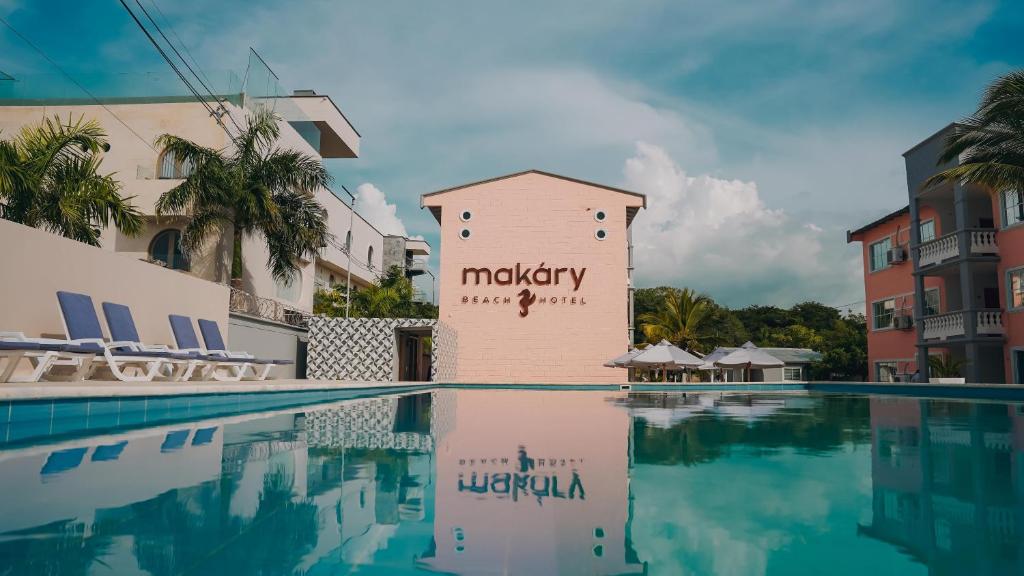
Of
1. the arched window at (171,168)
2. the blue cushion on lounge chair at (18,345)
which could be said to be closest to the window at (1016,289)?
the blue cushion on lounge chair at (18,345)

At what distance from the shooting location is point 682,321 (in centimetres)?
3269

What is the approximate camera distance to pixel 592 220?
28.0 metres

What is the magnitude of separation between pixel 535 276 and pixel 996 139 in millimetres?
16035

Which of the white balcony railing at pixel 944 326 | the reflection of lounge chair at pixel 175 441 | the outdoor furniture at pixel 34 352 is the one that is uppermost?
the white balcony railing at pixel 944 326

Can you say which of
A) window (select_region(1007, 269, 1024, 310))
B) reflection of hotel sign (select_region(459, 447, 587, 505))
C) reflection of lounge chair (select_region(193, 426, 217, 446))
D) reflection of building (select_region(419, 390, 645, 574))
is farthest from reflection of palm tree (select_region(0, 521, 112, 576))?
window (select_region(1007, 269, 1024, 310))

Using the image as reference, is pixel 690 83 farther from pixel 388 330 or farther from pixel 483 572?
pixel 483 572

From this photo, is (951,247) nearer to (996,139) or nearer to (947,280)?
(947,280)

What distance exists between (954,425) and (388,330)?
55.1 ft

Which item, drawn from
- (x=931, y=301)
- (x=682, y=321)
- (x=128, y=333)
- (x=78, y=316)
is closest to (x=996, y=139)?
(x=931, y=301)

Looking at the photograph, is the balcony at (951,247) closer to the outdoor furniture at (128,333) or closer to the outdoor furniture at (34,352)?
the outdoor furniture at (128,333)

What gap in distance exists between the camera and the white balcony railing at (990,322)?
18.9 meters

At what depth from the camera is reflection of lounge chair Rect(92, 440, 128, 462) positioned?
437 centimetres

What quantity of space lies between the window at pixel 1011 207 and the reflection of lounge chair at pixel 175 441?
21493 mm

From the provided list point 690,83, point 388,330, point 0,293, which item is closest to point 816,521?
point 0,293
